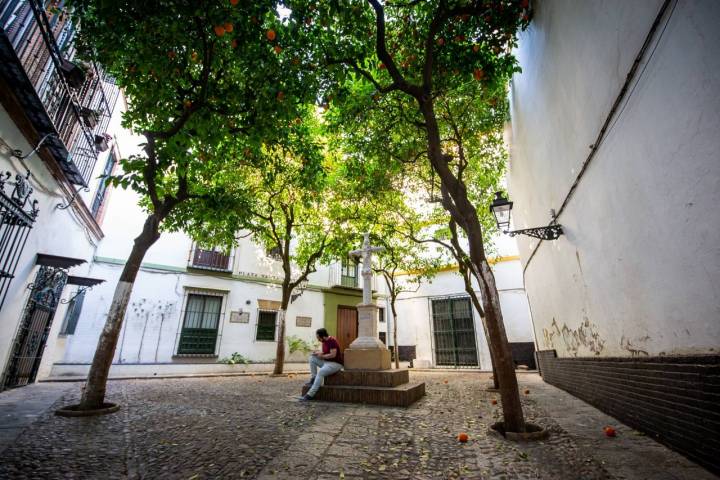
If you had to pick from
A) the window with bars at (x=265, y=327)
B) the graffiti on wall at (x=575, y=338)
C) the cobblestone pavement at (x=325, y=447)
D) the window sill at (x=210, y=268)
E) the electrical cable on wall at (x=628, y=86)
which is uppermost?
the window sill at (x=210, y=268)

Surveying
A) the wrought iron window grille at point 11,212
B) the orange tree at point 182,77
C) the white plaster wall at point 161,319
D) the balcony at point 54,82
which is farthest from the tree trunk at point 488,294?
the white plaster wall at point 161,319

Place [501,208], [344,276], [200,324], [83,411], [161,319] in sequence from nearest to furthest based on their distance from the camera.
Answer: [83,411] → [501,208] → [161,319] → [200,324] → [344,276]

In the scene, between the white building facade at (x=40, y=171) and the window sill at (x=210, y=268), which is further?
the window sill at (x=210, y=268)

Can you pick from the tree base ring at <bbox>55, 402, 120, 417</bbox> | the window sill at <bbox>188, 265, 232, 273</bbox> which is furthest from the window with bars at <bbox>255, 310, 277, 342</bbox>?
the tree base ring at <bbox>55, 402, 120, 417</bbox>

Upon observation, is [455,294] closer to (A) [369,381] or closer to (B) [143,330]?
(A) [369,381]

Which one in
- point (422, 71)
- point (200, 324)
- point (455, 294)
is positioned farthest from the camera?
point (455, 294)

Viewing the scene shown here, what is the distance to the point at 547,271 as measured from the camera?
23.8ft

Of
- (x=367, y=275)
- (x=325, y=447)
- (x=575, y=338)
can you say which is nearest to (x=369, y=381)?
(x=367, y=275)

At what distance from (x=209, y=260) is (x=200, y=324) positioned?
2.79m

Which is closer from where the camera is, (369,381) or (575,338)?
(575,338)

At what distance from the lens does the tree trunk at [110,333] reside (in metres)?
4.86

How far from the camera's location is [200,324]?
43.8 ft

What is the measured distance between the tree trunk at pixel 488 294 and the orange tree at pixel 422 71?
1 centimetres

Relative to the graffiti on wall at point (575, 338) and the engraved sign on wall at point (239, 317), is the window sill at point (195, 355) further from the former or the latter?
the graffiti on wall at point (575, 338)
